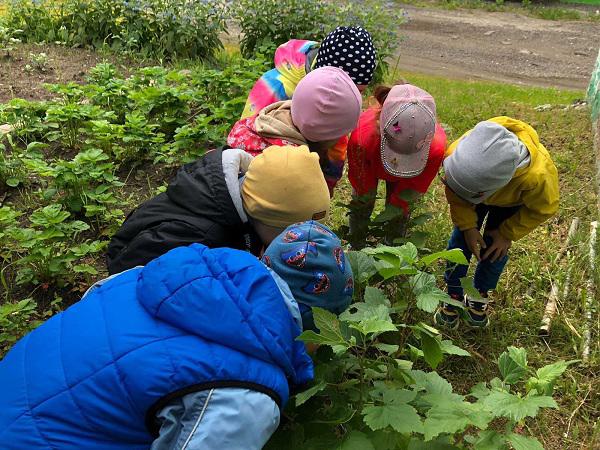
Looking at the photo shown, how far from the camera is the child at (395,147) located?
2502 millimetres

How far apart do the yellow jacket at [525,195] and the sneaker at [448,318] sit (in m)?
0.43

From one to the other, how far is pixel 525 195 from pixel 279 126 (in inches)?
41.9

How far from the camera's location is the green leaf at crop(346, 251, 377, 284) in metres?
1.87

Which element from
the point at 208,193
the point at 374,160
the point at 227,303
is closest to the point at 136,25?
the point at 374,160

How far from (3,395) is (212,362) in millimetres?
526

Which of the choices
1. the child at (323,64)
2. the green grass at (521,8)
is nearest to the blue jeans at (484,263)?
the child at (323,64)

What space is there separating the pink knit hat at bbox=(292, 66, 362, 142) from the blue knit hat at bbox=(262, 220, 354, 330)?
106 cm

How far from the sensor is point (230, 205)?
215 cm

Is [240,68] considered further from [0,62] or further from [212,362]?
[212,362]

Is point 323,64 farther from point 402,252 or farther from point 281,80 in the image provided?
point 402,252

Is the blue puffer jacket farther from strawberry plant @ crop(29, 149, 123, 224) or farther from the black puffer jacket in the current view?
strawberry plant @ crop(29, 149, 123, 224)

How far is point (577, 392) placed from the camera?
256cm

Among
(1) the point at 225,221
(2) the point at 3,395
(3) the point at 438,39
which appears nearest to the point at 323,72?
(1) the point at 225,221

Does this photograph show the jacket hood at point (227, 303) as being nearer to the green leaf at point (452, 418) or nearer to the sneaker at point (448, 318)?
the green leaf at point (452, 418)
